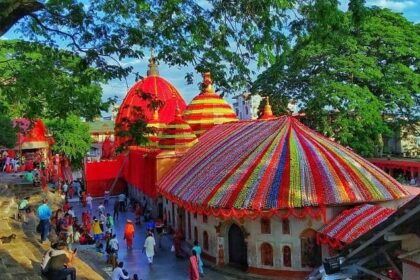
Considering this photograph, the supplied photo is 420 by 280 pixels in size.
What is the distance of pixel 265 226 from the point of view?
1597 cm

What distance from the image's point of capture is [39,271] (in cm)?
1114

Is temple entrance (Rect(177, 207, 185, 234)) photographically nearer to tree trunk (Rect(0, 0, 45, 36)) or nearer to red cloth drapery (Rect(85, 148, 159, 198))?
red cloth drapery (Rect(85, 148, 159, 198))

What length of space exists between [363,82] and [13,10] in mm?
25765

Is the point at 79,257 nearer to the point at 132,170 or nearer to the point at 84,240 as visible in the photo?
the point at 84,240

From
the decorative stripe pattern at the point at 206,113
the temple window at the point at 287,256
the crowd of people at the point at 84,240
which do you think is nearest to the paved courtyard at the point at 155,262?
the crowd of people at the point at 84,240

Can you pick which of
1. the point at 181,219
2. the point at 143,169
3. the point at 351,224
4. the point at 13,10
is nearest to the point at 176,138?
the point at 143,169

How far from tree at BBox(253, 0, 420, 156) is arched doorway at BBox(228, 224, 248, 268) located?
513 inches

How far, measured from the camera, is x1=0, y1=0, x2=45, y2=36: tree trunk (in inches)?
280

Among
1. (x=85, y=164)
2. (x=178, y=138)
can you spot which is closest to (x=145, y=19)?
(x=178, y=138)

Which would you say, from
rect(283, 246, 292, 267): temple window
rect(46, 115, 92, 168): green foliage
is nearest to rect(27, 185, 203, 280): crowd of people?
rect(283, 246, 292, 267): temple window

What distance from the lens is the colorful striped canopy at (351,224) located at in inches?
541

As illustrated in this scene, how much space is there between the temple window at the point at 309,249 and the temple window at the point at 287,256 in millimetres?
362

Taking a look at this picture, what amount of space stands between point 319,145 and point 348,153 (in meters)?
1.05

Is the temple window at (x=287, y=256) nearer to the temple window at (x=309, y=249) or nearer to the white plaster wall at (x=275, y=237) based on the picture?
the white plaster wall at (x=275, y=237)
